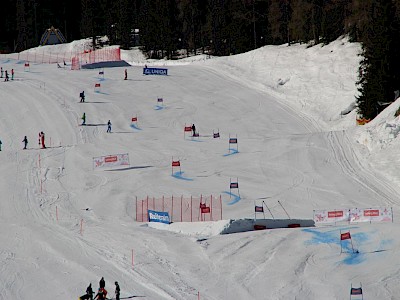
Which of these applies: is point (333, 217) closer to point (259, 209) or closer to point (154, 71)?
point (259, 209)

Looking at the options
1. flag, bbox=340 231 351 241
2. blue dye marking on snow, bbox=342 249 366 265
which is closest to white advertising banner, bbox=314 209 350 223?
flag, bbox=340 231 351 241

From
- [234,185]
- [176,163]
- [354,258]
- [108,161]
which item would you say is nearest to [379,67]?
[176,163]

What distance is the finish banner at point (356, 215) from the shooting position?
31172 millimetres

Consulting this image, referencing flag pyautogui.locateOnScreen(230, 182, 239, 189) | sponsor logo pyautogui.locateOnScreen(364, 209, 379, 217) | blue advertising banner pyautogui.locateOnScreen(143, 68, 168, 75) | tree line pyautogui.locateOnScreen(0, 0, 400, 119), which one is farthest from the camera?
blue advertising banner pyautogui.locateOnScreen(143, 68, 168, 75)

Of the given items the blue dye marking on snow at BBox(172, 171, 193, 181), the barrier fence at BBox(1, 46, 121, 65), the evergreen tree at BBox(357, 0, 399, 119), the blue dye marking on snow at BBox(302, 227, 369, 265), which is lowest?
the blue dye marking on snow at BBox(302, 227, 369, 265)

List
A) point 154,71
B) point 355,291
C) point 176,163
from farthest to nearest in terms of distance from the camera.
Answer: point 154,71 → point 176,163 → point 355,291

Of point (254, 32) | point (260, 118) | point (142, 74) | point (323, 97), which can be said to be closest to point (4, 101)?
point (142, 74)

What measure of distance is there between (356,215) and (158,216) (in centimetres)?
908

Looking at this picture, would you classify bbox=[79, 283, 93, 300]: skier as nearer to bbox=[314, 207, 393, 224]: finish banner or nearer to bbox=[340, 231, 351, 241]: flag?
bbox=[340, 231, 351, 241]: flag

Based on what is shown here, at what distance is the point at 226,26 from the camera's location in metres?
89.2

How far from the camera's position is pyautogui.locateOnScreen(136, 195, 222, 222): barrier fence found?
34438mm

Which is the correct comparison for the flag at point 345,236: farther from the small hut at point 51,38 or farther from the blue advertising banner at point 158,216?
the small hut at point 51,38

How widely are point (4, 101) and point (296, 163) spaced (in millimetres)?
29320

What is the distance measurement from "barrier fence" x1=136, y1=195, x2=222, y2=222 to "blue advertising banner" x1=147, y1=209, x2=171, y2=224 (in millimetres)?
1449
